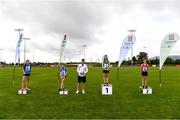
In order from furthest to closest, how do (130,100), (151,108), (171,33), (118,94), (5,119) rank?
(171,33), (118,94), (130,100), (151,108), (5,119)

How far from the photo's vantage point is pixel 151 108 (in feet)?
50.3

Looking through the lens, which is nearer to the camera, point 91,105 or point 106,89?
point 91,105

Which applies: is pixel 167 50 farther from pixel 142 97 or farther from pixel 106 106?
pixel 106 106

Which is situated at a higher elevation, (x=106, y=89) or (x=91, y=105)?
(x=106, y=89)

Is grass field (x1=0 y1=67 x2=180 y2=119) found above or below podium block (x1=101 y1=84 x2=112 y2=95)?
below

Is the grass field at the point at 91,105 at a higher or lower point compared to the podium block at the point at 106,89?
lower

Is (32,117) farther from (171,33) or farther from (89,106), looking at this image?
(171,33)

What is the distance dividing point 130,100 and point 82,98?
99.4 inches

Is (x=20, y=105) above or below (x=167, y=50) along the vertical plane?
below

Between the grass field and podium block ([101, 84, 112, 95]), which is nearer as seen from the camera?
the grass field

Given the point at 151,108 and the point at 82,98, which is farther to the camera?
the point at 82,98

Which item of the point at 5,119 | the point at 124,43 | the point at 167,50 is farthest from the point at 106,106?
the point at 124,43

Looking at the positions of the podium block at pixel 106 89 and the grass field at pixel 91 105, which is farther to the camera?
the podium block at pixel 106 89

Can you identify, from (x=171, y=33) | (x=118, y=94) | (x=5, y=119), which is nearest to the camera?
(x=5, y=119)
